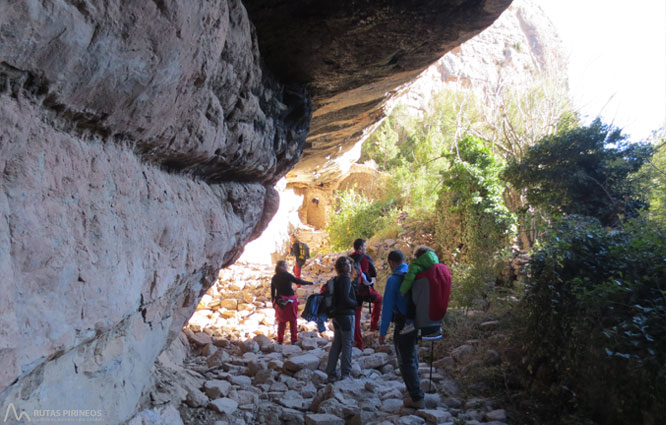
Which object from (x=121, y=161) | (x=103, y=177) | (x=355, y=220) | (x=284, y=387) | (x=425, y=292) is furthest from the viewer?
(x=355, y=220)

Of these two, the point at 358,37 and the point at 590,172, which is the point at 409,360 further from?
the point at 590,172

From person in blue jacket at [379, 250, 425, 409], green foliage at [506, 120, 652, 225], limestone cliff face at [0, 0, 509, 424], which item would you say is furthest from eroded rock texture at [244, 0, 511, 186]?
green foliage at [506, 120, 652, 225]

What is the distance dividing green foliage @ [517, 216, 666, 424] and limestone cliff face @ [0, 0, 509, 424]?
2743 mm

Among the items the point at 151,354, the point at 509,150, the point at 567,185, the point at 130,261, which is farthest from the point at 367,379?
the point at 509,150

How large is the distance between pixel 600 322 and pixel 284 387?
335 cm

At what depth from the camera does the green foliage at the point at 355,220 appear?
1548cm

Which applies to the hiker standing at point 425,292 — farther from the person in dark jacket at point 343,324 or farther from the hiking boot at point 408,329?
the person in dark jacket at point 343,324

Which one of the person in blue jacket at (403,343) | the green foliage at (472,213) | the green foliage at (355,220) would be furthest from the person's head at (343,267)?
the green foliage at (355,220)

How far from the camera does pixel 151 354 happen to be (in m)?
3.37

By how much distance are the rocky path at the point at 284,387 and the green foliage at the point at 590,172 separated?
468 centimetres

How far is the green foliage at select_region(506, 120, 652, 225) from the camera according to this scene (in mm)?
8125

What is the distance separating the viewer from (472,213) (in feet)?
35.3

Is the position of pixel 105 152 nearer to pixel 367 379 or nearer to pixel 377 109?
pixel 367 379

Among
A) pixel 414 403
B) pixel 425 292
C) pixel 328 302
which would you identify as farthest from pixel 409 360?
pixel 328 302
